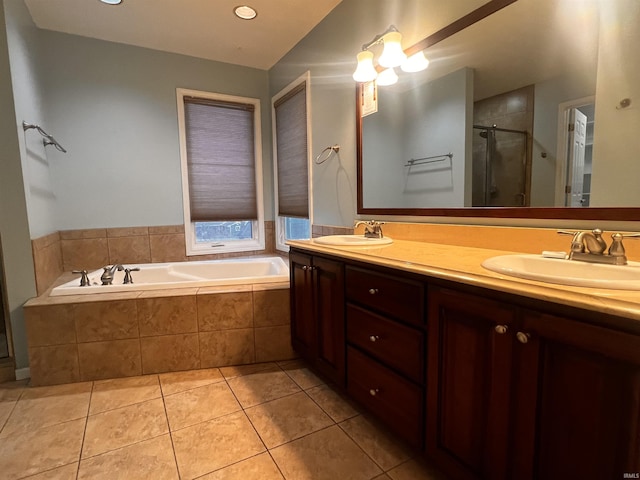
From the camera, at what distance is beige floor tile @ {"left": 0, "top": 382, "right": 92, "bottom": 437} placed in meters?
1.63

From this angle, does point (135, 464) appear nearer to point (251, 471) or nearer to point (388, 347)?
point (251, 471)

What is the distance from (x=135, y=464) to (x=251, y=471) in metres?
0.50

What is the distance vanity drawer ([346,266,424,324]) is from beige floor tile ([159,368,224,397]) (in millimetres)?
1138

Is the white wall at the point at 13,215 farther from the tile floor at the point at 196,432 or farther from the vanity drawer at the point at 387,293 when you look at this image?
the vanity drawer at the point at 387,293

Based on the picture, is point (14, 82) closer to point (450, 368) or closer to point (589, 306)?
point (450, 368)

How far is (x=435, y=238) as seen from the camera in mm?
1734

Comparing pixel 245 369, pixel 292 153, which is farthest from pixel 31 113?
pixel 245 369

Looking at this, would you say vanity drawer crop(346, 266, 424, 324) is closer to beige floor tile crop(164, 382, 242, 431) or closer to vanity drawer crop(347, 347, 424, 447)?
vanity drawer crop(347, 347, 424, 447)

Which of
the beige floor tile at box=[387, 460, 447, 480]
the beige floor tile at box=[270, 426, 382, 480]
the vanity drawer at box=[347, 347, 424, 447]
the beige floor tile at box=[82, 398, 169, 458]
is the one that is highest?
the vanity drawer at box=[347, 347, 424, 447]

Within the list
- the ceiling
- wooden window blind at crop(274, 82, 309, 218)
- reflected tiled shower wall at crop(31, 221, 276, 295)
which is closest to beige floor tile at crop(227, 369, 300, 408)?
wooden window blind at crop(274, 82, 309, 218)

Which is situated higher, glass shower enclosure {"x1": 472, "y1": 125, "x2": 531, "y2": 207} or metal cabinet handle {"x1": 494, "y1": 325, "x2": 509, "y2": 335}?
glass shower enclosure {"x1": 472, "y1": 125, "x2": 531, "y2": 207}

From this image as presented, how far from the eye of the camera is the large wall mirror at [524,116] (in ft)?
3.60

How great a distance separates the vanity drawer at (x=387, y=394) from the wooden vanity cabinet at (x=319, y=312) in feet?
0.34

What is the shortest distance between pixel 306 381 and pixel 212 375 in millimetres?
611
